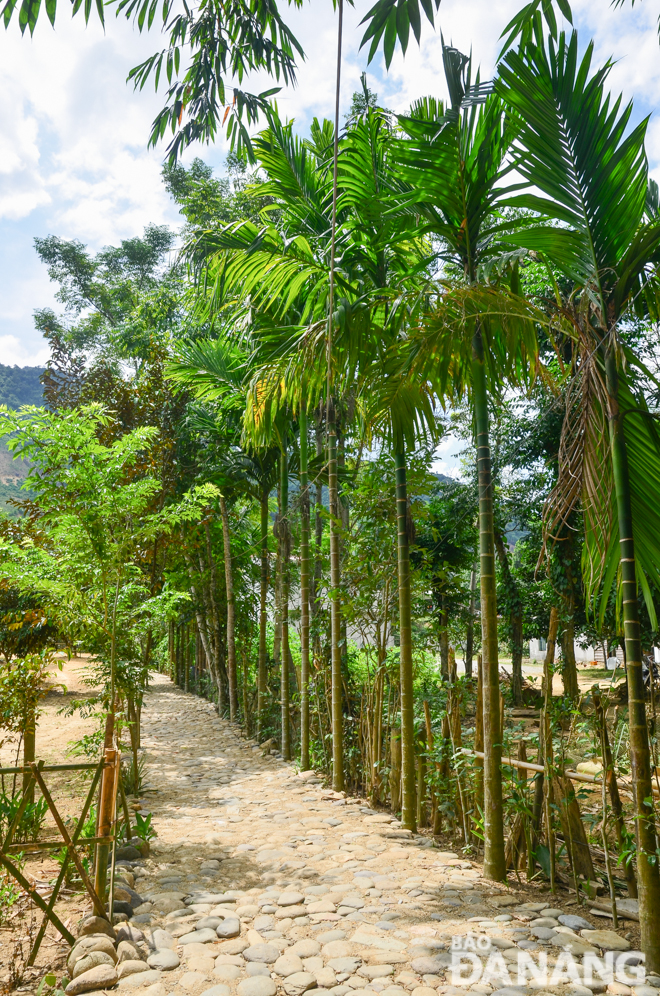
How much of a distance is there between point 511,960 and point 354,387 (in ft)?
11.8

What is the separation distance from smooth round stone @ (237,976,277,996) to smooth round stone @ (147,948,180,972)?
38 cm

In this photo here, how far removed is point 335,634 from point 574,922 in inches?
126

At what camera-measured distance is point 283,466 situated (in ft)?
27.1

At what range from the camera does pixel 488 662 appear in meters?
3.78

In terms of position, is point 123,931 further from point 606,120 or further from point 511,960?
point 606,120

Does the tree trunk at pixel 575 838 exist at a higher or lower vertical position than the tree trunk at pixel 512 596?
lower

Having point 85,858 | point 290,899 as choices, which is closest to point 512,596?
point 290,899

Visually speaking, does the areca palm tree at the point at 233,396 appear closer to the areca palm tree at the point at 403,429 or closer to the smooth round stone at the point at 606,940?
the areca palm tree at the point at 403,429

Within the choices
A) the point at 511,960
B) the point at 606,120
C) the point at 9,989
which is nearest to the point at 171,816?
the point at 9,989

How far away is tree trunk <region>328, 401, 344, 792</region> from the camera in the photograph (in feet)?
19.8

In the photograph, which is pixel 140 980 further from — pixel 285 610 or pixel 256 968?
pixel 285 610

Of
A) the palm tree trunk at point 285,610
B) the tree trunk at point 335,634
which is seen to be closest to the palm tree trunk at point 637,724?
the tree trunk at point 335,634

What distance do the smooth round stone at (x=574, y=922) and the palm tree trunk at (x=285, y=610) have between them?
483 cm

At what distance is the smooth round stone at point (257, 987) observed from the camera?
275 centimetres
